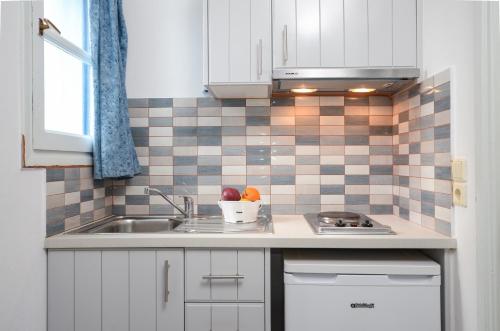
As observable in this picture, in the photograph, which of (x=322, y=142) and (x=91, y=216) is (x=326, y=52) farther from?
(x=91, y=216)

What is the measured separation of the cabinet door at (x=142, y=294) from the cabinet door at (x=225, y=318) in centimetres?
27

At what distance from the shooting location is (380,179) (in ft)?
6.61

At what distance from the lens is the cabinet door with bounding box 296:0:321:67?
1.64 meters

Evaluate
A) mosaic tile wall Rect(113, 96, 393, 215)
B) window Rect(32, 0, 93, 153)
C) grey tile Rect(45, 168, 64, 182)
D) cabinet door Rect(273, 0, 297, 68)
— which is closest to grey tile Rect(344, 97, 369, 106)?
mosaic tile wall Rect(113, 96, 393, 215)

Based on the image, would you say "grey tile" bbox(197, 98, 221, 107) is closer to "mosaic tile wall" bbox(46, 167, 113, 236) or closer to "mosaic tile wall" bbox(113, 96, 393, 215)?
"mosaic tile wall" bbox(113, 96, 393, 215)

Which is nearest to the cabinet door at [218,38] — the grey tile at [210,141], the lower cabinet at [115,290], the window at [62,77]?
the grey tile at [210,141]

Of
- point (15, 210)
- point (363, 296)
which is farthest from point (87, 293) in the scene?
point (363, 296)

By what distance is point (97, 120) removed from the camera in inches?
68.3

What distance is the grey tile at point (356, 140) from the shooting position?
201 cm

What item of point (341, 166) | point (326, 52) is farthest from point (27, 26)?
point (341, 166)

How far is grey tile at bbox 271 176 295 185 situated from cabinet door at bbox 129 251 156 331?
87cm

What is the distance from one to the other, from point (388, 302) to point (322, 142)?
96 cm

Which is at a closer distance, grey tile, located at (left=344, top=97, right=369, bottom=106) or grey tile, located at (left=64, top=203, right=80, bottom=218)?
grey tile, located at (left=64, top=203, right=80, bottom=218)

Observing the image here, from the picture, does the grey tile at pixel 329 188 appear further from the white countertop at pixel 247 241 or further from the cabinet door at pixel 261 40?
the cabinet door at pixel 261 40
